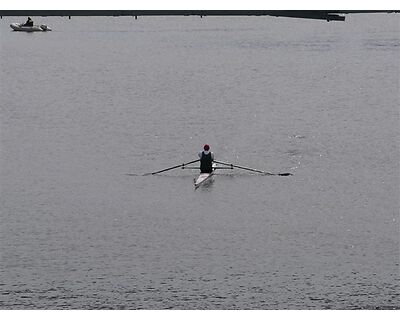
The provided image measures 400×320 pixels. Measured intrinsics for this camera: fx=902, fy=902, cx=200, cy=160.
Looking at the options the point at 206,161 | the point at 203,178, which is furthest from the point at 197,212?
the point at 206,161

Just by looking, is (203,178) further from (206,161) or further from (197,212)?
(197,212)

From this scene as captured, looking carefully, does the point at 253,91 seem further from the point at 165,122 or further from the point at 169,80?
the point at 165,122

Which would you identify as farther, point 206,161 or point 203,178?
point 206,161

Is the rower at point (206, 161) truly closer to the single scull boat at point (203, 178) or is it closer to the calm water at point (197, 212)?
the single scull boat at point (203, 178)

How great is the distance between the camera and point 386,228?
63312 millimetres

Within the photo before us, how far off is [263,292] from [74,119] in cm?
7348

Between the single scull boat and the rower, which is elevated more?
the rower

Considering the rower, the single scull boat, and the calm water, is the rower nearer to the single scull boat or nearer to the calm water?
the single scull boat

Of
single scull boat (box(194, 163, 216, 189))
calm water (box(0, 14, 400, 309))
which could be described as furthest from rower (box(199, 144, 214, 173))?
calm water (box(0, 14, 400, 309))

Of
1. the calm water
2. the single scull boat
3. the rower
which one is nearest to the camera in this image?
the calm water

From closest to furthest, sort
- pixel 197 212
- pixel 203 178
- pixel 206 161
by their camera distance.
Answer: pixel 197 212 < pixel 203 178 < pixel 206 161

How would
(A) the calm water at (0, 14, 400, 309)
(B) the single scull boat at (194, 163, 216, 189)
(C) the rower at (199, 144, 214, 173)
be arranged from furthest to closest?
(C) the rower at (199, 144, 214, 173) → (B) the single scull boat at (194, 163, 216, 189) → (A) the calm water at (0, 14, 400, 309)

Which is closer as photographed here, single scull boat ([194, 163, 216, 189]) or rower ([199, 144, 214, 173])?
single scull boat ([194, 163, 216, 189])

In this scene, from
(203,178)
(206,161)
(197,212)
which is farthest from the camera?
(206,161)
